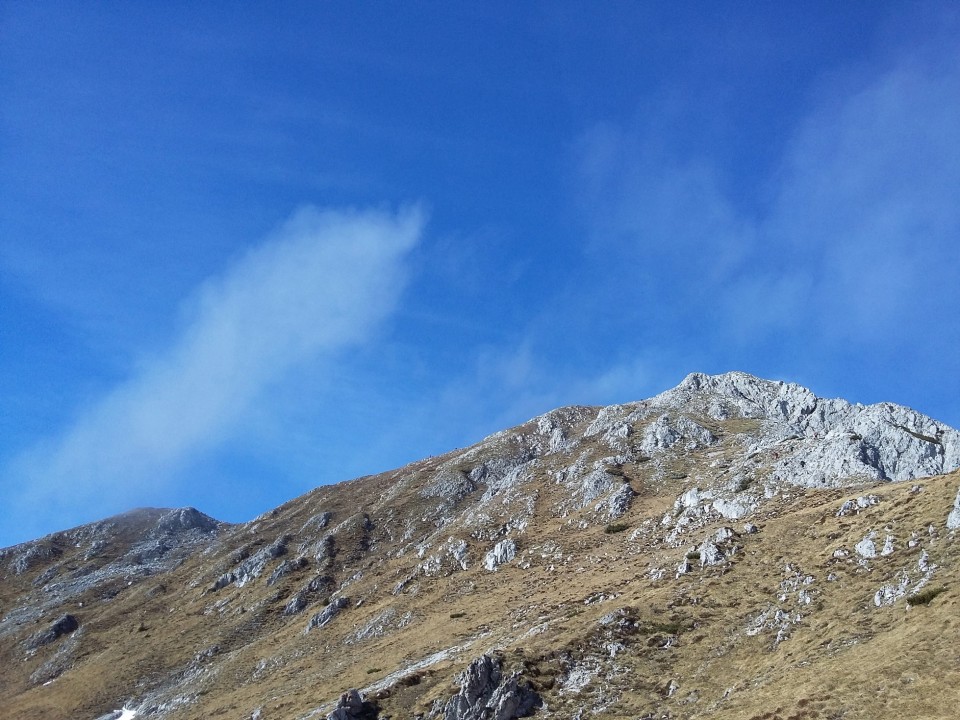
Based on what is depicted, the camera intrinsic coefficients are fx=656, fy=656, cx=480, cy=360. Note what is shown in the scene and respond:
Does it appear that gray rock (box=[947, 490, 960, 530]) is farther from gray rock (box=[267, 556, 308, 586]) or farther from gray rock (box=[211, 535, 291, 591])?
gray rock (box=[211, 535, 291, 591])

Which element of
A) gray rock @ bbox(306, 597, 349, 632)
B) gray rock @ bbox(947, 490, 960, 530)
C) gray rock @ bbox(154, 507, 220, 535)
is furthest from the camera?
gray rock @ bbox(154, 507, 220, 535)

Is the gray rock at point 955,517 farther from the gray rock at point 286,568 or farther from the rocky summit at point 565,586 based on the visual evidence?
the gray rock at point 286,568

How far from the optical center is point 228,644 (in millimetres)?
101125

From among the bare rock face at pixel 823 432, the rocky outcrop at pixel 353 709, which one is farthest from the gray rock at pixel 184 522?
the rocky outcrop at pixel 353 709

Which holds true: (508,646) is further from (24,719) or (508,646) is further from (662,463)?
(24,719)

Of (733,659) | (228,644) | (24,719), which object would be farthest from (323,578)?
(733,659)

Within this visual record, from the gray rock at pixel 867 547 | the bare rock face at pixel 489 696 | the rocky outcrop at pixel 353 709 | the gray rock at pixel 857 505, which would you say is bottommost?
the bare rock face at pixel 489 696

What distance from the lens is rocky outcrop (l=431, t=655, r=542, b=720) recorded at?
4978cm

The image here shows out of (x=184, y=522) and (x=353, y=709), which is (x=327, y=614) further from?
(x=184, y=522)

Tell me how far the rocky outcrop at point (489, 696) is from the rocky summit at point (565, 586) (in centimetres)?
17

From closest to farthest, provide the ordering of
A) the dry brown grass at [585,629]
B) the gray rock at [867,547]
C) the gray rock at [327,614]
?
the dry brown grass at [585,629], the gray rock at [867,547], the gray rock at [327,614]

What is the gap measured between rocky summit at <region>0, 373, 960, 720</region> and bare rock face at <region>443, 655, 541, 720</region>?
17cm

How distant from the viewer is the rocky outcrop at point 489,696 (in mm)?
49781

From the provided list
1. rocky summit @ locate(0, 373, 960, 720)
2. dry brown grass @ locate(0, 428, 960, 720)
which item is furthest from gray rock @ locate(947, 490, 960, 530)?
dry brown grass @ locate(0, 428, 960, 720)
